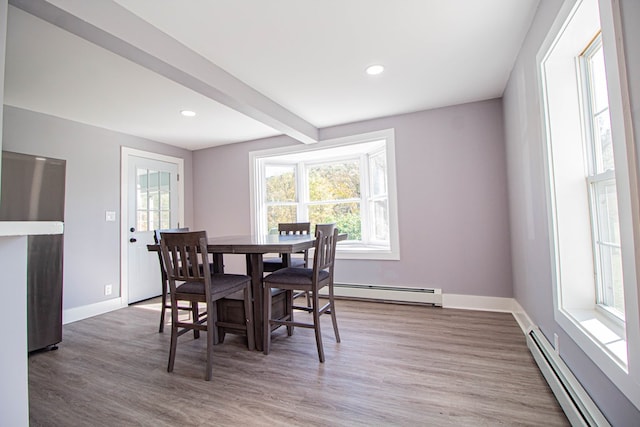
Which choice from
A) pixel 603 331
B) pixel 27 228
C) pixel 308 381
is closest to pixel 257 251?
pixel 308 381

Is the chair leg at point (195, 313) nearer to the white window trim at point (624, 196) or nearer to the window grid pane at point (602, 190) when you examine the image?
the white window trim at point (624, 196)

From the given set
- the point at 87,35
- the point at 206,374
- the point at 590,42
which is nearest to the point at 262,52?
the point at 87,35

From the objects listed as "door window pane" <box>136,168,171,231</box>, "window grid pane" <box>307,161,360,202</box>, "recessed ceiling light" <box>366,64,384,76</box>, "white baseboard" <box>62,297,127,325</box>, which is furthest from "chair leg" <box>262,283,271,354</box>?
"door window pane" <box>136,168,171,231</box>

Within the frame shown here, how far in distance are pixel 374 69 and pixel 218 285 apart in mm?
2115

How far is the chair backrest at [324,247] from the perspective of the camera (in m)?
2.21

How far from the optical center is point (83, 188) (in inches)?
140

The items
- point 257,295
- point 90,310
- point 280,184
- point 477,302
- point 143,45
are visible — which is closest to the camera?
point 143,45

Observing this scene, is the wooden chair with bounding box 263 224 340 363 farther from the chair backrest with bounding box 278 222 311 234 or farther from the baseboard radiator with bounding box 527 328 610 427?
the baseboard radiator with bounding box 527 328 610 427

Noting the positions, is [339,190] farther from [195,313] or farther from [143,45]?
[143,45]

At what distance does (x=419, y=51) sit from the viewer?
2.33m

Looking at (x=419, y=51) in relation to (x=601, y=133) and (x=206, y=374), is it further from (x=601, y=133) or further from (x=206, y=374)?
(x=206, y=374)

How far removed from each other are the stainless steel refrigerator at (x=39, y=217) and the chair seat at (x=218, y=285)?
1333 millimetres

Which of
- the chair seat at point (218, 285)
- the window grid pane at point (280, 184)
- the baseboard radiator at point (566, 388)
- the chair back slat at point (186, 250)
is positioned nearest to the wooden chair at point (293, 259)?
the chair seat at point (218, 285)

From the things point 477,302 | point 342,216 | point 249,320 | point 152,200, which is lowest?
point 477,302
